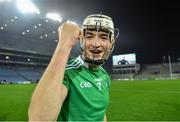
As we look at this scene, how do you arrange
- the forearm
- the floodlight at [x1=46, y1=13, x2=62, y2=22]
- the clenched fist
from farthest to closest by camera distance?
the floodlight at [x1=46, y1=13, x2=62, y2=22] → the clenched fist → the forearm

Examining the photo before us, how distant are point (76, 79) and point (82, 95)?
100 millimetres

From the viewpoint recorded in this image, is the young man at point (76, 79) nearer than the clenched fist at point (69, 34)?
Yes

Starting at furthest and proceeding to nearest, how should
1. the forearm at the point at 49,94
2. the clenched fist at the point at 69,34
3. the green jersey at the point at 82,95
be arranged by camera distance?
the green jersey at the point at 82,95 < the clenched fist at the point at 69,34 < the forearm at the point at 49,94

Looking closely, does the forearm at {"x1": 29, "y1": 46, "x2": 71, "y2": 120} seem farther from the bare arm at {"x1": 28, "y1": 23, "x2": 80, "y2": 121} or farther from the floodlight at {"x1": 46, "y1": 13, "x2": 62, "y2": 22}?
the floodlight at {"x1": 46, "y1": 13, "x2": 62, "y2": 22}

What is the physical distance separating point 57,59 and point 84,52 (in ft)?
1.04

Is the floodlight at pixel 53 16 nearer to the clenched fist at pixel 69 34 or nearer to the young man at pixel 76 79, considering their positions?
the young man at pixel 76 79

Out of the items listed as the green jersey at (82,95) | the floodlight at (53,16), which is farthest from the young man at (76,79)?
the floodlight at (53,16)

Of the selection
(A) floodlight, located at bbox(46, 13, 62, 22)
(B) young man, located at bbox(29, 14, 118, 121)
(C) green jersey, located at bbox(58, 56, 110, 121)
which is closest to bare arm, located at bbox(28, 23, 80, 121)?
(B) young man, located at bbox(29, 14, 118, 121)

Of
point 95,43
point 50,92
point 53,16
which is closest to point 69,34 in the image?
point 95,43

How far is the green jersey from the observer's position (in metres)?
1.44

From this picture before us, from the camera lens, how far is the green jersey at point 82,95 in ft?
4.71

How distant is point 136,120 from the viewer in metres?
5.98

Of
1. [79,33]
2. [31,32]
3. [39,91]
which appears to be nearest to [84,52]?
[79,33]

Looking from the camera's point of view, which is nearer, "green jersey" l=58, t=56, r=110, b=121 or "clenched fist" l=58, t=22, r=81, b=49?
"clenched fist" l=58, t=22, r=81, b=49
